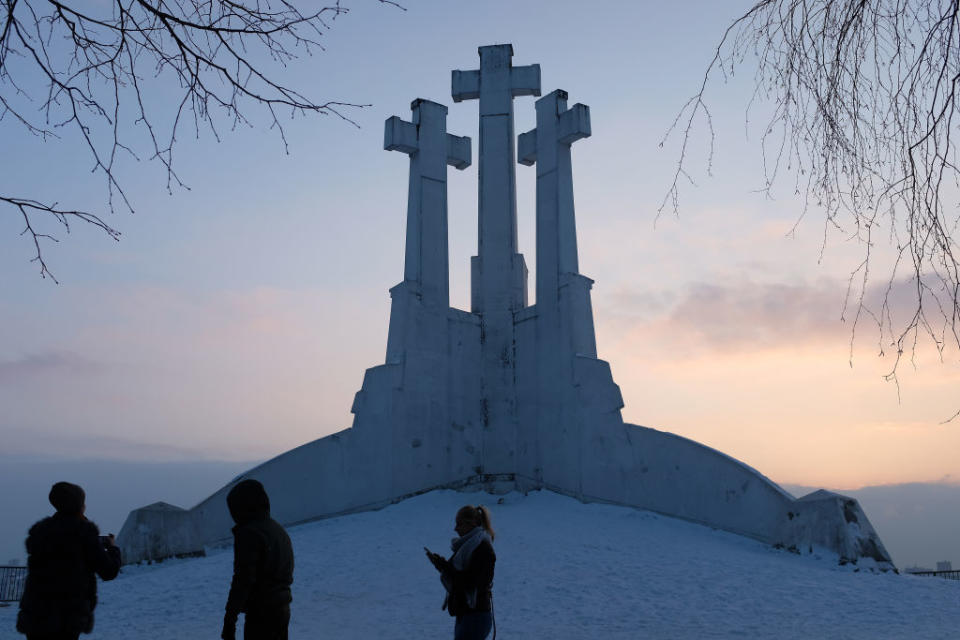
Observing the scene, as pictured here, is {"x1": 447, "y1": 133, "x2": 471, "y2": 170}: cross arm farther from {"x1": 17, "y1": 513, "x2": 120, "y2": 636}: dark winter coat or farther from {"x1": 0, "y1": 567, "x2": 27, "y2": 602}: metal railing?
{"x1": 17, "y1": 513, "x2": 120, "y2": 636}: dark winter coat

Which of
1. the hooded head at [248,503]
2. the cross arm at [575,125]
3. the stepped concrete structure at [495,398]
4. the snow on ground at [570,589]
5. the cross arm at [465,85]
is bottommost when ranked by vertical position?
the snow on ground at [570,589]

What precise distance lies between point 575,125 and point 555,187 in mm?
1371

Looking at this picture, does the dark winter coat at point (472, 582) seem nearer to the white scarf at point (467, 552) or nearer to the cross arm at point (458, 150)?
the white scarf at point (467, 552)

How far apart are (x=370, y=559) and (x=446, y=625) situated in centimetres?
350

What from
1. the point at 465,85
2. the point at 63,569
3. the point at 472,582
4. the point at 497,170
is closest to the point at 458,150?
the point at 497,170

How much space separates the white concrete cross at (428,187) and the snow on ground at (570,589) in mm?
5267

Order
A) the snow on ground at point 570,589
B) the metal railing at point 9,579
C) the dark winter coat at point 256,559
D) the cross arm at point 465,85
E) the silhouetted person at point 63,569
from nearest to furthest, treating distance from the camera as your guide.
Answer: the dark winter coat at point 256,559
the silhouetted person at point 63,569
the snow on ground at point 570,589
the metal railing at point 9,579
the cross arm at point 465,85

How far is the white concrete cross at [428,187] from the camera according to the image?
18.8 meters

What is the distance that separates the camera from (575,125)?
1878cm

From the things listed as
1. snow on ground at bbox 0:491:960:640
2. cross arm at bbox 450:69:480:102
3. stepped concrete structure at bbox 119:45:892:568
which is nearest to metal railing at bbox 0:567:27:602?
stepped concrete structure at bbox 119:45:892:568

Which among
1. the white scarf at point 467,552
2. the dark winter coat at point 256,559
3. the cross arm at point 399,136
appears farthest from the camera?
the cross arm at point 399,136

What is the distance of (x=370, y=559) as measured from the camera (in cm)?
1356

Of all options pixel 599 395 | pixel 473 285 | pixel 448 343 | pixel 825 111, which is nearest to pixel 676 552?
pixel 599 395

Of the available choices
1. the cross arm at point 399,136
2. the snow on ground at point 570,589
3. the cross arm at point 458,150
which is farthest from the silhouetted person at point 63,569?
the cross arm at point 458,150
